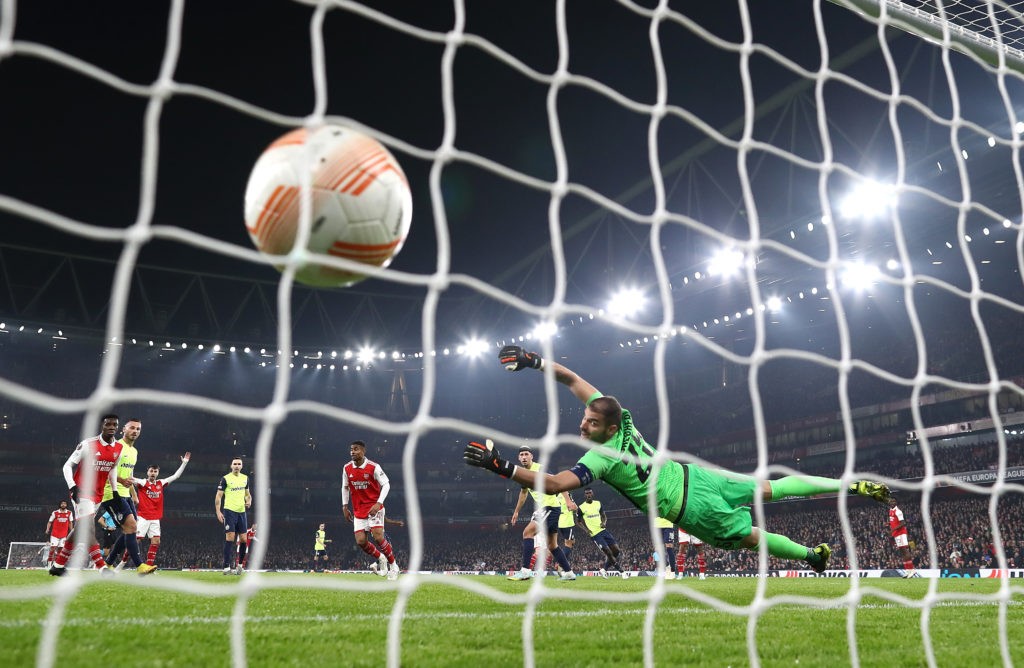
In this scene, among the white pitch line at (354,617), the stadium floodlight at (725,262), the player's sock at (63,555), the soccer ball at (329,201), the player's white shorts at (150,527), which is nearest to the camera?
the soccer ball at (329,201)

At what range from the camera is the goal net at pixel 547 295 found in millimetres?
3428

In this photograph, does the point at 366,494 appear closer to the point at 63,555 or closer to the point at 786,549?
the point at 63,555

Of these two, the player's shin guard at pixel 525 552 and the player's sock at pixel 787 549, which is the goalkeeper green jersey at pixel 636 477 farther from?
the player's shin guard at pixel 525 552

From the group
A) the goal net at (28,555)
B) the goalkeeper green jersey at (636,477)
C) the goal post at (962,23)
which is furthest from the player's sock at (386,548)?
the goal net at (28,555)

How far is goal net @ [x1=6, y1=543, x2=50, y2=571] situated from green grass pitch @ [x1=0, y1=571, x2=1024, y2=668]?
17.4 m

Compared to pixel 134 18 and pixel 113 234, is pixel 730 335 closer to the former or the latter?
pixel 134 18

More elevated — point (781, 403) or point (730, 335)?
point (730, 335)

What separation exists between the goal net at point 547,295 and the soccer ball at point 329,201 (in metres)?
0.46

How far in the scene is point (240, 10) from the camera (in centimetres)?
1598

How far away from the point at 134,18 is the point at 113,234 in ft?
56.5

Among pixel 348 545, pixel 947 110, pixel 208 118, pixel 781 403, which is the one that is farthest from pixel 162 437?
pixel 947 110

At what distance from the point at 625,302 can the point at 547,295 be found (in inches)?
186

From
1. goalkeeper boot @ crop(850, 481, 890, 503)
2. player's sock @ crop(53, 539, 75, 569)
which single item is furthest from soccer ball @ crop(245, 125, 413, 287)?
player's sock @ crop(53, 539, 75, 569)

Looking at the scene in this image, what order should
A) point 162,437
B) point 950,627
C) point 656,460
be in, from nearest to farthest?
point 656,460, point 950,627, point 162,437
